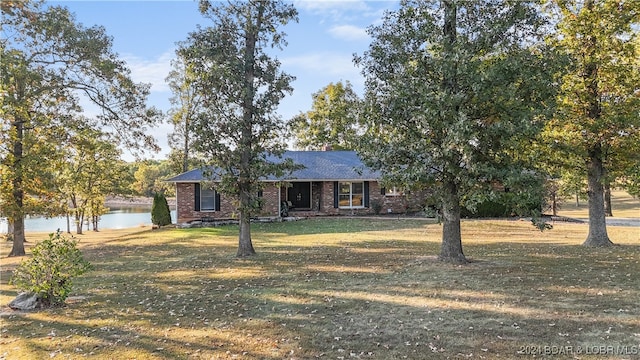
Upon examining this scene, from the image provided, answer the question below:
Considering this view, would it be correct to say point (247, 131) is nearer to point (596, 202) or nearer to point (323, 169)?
point (596, 202)

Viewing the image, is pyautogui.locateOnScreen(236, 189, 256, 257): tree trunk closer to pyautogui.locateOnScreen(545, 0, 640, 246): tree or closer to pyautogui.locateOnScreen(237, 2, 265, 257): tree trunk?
pyautogui.locateOnScreen(237, 2, 265, 257): tree trunk

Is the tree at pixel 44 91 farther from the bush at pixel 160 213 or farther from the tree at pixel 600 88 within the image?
the tree at pixel 600 88

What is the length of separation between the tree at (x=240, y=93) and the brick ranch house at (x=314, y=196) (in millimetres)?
11192

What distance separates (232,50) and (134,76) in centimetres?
647

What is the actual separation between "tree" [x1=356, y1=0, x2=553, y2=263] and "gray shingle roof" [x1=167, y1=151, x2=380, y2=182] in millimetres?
12053

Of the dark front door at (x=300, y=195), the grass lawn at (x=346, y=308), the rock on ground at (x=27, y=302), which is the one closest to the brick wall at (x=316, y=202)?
the dark front door at (x=300, y=195)

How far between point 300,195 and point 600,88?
683 inches

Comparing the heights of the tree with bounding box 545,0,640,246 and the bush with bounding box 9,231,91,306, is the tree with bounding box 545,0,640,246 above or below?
above

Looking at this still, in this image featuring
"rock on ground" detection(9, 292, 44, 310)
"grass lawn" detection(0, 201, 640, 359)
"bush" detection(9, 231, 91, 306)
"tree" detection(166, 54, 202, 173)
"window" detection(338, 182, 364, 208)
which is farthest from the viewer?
"tree" detection(166, 54, 202, 173)

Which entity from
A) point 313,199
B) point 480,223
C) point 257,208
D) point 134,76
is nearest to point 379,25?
point 257,208

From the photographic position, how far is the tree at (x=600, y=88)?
11.9m

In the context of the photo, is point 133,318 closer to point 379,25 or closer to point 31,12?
point 379,25

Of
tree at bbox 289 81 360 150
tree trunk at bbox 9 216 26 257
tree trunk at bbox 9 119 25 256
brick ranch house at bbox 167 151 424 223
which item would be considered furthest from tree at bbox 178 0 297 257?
tree at bbox 289 81 360 150

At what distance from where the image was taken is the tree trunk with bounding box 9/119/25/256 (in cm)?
1389
